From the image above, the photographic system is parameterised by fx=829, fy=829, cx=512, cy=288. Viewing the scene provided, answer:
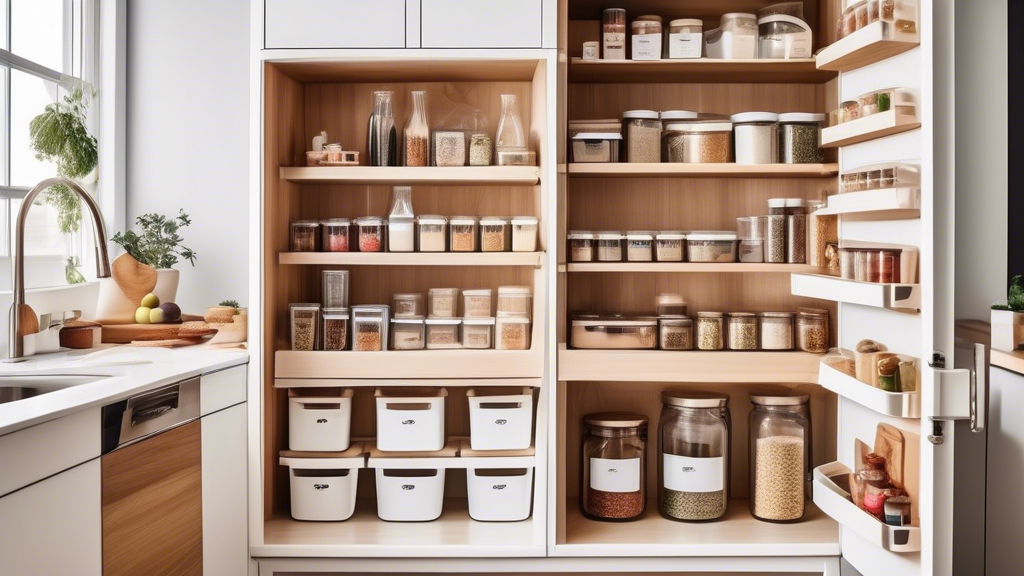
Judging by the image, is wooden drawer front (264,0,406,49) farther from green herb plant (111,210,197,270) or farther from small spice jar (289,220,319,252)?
green herb plant (111,210,197,270)

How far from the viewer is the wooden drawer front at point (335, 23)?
8.26 ft

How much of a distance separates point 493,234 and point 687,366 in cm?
74

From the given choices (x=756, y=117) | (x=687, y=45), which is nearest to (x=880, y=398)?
(x=756, y=117)

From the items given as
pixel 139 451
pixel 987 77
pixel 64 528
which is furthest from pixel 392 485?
pixel 987 77

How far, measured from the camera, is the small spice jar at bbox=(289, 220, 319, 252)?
8.77ft

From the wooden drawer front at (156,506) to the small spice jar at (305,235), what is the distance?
71 cm

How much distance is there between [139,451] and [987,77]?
239 cm

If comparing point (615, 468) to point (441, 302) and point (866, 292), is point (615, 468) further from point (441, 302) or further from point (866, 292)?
point (866, 292)

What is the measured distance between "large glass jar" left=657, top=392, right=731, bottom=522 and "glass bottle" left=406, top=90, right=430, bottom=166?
114 centimetres

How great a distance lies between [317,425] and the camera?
2.70 m

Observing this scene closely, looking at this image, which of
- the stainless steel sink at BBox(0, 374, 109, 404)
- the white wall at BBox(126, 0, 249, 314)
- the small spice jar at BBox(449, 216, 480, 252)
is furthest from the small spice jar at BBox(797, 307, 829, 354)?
the stainless steel sink at BBox(0, 374, 109, 404)

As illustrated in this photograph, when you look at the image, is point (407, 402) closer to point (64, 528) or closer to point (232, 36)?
point (64, 528)

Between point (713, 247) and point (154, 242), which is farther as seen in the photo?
point (154, 242)

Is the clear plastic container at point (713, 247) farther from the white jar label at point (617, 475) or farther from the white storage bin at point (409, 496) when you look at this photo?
the white storage bin at point (409, 496)
